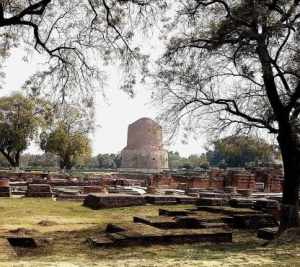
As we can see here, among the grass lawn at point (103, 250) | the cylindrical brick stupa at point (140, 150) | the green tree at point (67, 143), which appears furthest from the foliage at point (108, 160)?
the grass lawn at point (103, 250)

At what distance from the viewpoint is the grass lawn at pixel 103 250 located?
18.0ft

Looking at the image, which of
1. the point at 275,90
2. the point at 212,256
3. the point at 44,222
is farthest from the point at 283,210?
the point at 44,222

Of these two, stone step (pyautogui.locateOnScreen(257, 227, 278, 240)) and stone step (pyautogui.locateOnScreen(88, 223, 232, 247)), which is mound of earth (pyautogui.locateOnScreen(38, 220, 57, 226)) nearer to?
stone step (pyautogui.locateOnScreen(88, 223, 232, 247))

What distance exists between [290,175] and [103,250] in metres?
4.39

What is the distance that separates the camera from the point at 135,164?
53.9 meters

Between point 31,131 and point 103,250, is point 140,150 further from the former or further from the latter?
point 103,250

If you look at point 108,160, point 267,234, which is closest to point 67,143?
point 267,234

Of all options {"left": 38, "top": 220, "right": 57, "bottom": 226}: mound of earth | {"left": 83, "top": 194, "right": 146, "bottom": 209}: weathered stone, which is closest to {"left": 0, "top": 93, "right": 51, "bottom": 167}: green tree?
{"left": 83, "top": 194, "right": 146, "bottom": 209}: weathered stone

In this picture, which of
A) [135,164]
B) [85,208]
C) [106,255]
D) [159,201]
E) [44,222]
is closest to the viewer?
[106,255]

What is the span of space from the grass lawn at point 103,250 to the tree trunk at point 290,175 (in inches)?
32.8

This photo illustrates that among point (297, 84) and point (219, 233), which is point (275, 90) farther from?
point (219, 233)

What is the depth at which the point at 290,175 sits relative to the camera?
9.42m

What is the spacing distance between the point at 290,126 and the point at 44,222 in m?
5.56

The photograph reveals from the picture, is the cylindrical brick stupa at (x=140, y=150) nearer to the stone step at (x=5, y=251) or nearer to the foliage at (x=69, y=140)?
the foliage at (x=69, y=140)
